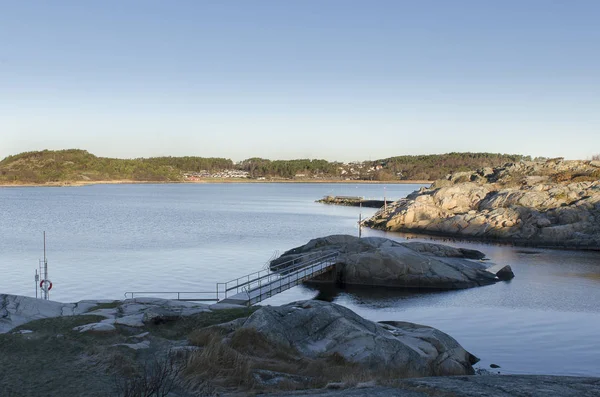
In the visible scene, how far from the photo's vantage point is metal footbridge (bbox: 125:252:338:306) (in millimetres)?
30984

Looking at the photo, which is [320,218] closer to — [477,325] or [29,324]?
[477,325]

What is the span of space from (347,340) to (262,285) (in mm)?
14925

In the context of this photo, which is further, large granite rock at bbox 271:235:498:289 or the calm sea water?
large granite rock at bbox 271:235:498:289

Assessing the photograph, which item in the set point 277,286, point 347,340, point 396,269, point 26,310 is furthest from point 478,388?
point 396,269

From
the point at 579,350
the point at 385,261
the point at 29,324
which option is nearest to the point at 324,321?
the point at 29,324

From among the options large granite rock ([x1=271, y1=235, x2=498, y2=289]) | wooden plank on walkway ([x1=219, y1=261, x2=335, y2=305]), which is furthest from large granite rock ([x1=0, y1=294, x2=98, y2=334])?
large granite rock ([x1=271, y1=235, x2=498, y2=289])

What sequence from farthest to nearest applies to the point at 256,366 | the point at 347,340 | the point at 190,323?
the point at 190,323 → the point at 347,340 → the point at 256,366

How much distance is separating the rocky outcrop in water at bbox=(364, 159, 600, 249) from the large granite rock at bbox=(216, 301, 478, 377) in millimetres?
49799

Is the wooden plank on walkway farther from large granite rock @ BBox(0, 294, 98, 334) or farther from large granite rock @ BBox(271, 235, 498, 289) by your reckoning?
large granite rock @ BBox(0, 294, 98, 334)

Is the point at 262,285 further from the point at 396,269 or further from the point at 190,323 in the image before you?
the point at 190,323

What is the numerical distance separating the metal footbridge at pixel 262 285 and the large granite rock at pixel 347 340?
938cm

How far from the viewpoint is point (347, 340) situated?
19203mm

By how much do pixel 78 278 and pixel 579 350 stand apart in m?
32.3

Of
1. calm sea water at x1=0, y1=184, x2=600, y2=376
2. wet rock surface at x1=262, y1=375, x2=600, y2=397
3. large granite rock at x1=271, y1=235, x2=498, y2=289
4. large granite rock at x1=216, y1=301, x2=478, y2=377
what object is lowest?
calm sea water at x1=0, y1=184, x2=600, y2=376
